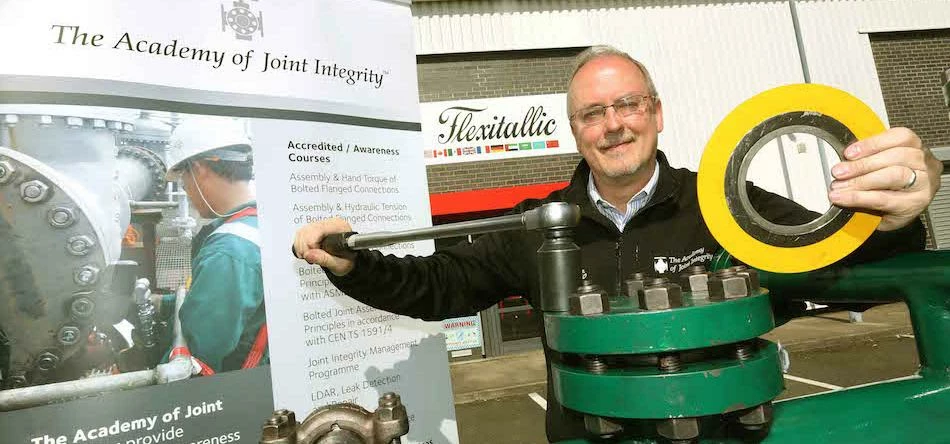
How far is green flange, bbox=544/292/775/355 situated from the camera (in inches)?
23.1

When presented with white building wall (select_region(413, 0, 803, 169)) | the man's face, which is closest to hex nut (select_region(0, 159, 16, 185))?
the man's face

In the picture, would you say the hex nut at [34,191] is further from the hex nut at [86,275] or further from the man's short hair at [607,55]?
the man's short hair at [607,55]

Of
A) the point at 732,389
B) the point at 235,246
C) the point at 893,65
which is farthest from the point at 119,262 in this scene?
the point at 893,65

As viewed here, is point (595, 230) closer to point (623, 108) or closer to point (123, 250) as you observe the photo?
point (623, 108)

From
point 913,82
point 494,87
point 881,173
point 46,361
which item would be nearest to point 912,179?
point 881,173

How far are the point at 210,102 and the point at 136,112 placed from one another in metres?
0.16

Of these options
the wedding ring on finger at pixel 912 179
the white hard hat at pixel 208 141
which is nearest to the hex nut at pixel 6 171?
the white hard hat at pixel 208 141

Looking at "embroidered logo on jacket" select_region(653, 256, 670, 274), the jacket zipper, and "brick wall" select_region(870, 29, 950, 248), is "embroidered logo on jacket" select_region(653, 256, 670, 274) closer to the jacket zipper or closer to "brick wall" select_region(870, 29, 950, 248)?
the jacket zipper

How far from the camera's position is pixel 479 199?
6023 millimetres

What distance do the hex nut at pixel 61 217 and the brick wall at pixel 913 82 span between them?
29.6 feet

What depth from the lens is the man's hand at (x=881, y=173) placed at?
67cm

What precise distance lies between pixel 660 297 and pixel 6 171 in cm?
128

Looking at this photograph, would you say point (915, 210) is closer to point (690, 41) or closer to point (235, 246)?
point (235, 246)

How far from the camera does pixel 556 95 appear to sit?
6312mm
